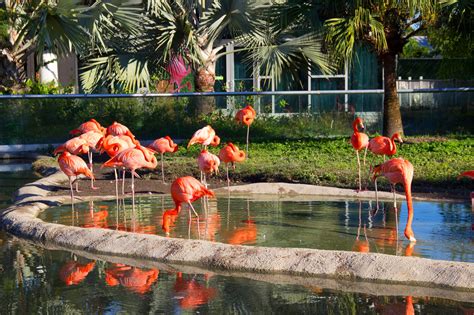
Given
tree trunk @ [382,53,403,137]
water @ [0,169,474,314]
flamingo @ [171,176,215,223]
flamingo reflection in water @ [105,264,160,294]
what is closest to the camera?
water @ [0,169,474,314]

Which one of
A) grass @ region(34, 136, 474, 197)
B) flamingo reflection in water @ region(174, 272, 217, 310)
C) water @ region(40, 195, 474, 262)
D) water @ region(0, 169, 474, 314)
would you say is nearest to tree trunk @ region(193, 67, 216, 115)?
grass @ region(34, 136, 474, 197)

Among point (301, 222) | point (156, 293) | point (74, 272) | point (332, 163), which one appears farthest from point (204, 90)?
point (156, 293)

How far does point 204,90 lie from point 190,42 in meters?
2.05

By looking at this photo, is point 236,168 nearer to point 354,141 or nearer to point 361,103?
point 354,141

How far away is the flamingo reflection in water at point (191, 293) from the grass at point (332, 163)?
5136 millimetres

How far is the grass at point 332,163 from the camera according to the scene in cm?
1178

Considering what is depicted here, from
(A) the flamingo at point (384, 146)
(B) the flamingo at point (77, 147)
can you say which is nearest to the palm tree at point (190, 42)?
(B) the flamingo at point (77, 147)

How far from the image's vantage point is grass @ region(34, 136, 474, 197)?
11.8m

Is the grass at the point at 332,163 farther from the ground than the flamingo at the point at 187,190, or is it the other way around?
the flamingo at the point at 187,190

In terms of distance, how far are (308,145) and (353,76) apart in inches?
285

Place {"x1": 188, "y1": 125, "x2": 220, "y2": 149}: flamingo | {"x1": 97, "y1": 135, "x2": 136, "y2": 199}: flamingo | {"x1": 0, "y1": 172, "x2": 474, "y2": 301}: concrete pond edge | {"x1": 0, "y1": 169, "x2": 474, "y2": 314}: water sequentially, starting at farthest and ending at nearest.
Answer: {"x1": 188, "y1": 125, "x2": 220, "y2": 149}: flamingo
{"x1": 97, "y1": 135, "x2": 136, "y2": 199}: flamingo
{"x1": 0, "y1": 172, "x2": 474, "y2": 301}: concrete pond edge
{"x1": 0, "y1": 169, "x2": 474, "y2": 314}: water

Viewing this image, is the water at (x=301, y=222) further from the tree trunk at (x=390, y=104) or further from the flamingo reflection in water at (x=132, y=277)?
the tree trunk at (x=390, y=104)

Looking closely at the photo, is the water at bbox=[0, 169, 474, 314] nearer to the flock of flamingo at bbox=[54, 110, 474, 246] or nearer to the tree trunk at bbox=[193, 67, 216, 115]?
the flock of flamingo at bbox=[54, 110, 474, 246]

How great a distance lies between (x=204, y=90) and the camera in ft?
63.4
